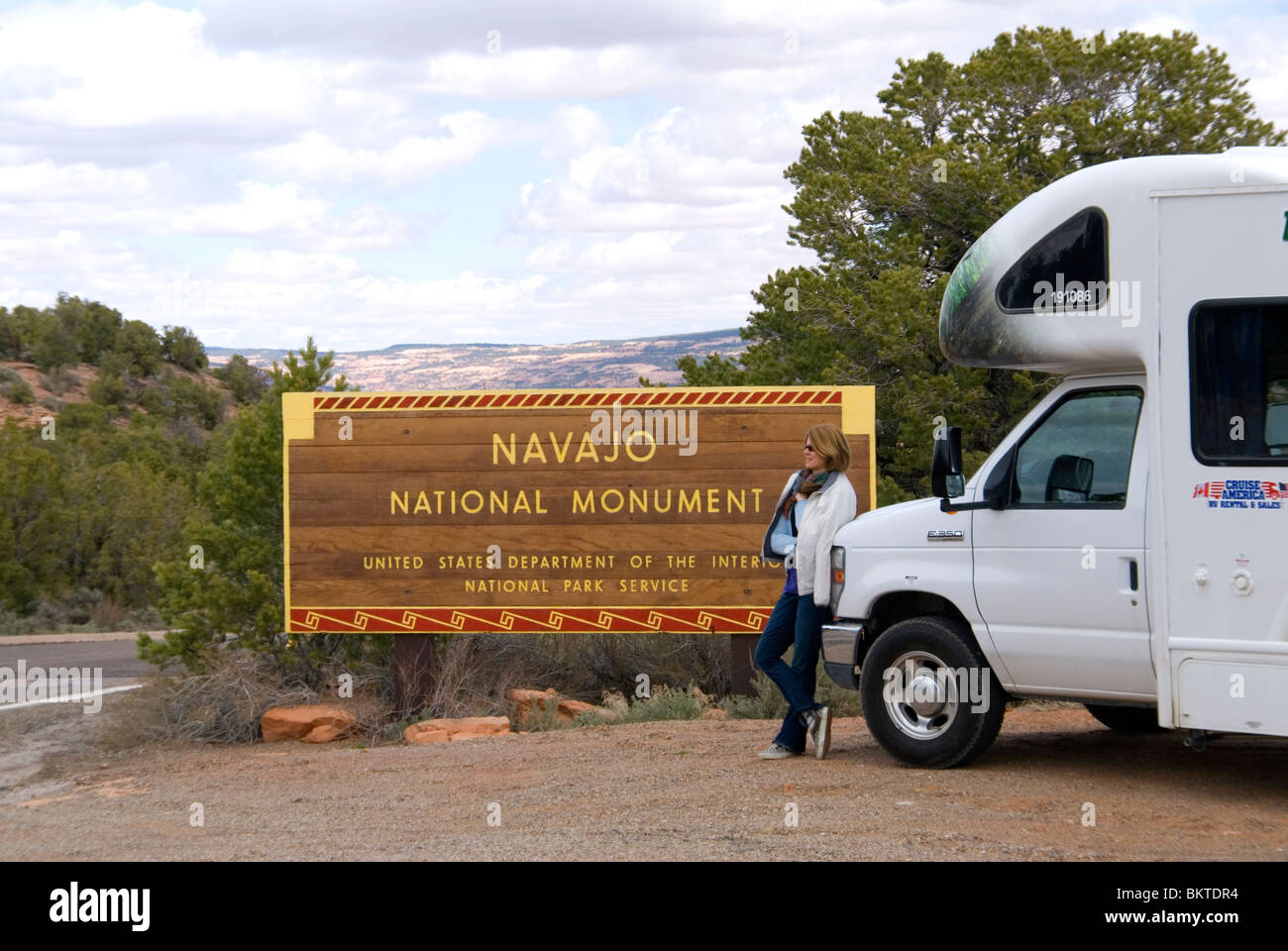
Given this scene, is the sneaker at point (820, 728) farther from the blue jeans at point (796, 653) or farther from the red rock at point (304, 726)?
the red rock at point (304, 726)

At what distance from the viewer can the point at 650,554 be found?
12.6 m

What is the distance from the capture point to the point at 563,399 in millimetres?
12773

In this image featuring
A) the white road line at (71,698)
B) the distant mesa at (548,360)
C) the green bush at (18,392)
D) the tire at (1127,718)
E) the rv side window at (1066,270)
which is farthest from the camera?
the green bush at (18,392)

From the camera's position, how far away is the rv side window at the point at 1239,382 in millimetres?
7031

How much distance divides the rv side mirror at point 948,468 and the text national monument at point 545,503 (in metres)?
4.12

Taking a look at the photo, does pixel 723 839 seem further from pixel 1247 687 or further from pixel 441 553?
pixel 441 553

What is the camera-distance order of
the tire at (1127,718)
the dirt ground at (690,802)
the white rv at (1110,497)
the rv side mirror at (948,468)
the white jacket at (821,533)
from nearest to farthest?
the dirt ground at (690,802), the white rv at (1110,497), the rv side mirror at (948,468), the white jacket at (821,533), the tire at (1127,718)

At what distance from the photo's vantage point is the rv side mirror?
7844 mm

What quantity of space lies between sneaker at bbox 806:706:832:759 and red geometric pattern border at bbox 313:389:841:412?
4086 mm

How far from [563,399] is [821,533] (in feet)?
15.4

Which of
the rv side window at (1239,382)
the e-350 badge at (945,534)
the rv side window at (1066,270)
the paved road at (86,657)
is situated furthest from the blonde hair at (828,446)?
the paved road at (86,657)

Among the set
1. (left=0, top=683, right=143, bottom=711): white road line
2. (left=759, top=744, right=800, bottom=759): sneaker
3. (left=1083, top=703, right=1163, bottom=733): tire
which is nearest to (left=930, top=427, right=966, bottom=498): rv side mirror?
(left=759, top=744, right=800, bottom=759): sneaker
